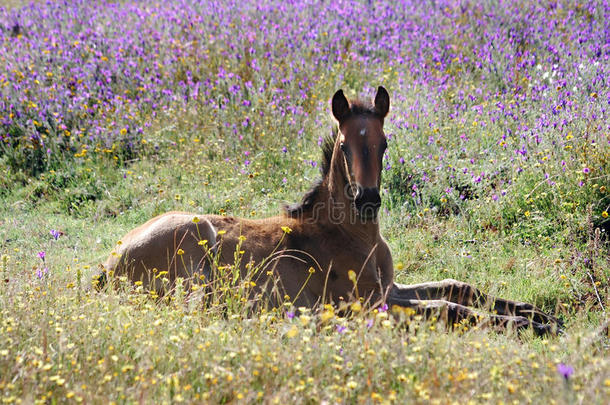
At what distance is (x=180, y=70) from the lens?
397 inches

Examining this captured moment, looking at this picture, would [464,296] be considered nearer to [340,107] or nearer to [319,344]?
[340,107]

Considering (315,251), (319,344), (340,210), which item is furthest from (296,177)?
(319,344)

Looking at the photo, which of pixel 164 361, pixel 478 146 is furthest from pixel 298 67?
pixel 164 361

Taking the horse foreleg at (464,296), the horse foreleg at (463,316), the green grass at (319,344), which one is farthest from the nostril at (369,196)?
the horse foreleg at (464,296)

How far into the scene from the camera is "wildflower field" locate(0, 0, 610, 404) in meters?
3.13

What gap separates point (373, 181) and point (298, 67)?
5.91 meters

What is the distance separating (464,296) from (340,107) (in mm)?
1861

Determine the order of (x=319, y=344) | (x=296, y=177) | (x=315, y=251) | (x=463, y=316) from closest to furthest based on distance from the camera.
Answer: (x=319, y=344)
(x=463, y=316)
(x=315, y=251)
(x=296, y=177)

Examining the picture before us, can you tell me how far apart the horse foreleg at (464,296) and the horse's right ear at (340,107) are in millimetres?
1504

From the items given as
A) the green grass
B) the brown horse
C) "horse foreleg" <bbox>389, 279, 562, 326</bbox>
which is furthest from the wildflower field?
the brown horse

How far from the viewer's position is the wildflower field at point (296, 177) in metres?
3.13

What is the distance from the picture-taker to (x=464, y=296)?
5.12m

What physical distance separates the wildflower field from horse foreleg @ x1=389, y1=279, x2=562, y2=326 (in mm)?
183

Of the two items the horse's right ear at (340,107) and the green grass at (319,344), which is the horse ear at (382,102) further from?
the green grass at (319,344)
